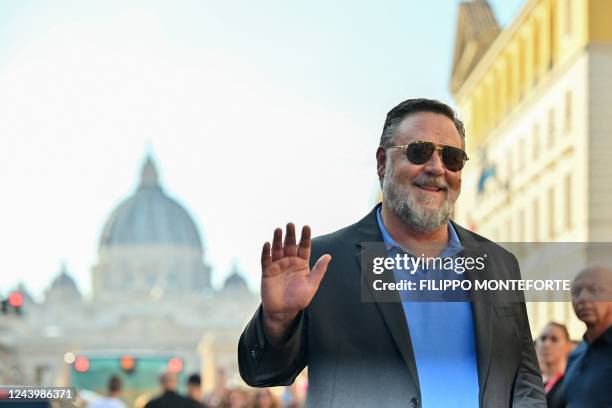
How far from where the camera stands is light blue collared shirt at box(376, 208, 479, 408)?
4.09 m

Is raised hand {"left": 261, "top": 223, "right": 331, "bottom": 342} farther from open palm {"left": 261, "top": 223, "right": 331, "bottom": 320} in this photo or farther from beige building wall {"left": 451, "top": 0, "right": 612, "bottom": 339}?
beige building wall {"left": 451, "top": 0, "right": 612, "bottom": 339}

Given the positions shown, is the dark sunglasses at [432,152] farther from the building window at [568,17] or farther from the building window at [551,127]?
the building window at [551,127]

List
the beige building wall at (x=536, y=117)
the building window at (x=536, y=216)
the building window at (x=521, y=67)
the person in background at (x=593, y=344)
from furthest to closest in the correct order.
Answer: the building window at (x=521, y=67), the building window at (x=536, y=216), the beige building wall at (x=536, y=117), the person in background at (x=593, y=344)

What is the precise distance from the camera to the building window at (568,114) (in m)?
26.3

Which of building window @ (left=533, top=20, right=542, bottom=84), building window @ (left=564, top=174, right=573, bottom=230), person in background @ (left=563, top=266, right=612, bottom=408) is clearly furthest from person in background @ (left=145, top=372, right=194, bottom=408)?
building window @ (left=533, top=20, right=542, bottom=84)

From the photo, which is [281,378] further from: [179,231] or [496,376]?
[179,231]

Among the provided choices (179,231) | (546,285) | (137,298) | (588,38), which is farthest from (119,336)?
(546,285)

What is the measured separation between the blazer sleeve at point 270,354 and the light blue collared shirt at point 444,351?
259mm

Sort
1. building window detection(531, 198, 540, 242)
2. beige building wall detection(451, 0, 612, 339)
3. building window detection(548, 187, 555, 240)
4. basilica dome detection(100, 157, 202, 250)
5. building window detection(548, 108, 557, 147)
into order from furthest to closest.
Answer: basilica dome detection(100, 157, 202, 250) → building window detection(548, 108, 557, 147) → building window detection(531, 198, 540, 242) → building window detection(548, 187, 555, 240) → beige building wall detection(451, 0, 612, 339)

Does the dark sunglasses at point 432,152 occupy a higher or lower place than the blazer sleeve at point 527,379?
higher

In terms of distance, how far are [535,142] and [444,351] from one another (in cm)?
2639

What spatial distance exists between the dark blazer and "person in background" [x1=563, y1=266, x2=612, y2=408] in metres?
1.12

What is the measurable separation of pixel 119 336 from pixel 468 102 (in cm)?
11903

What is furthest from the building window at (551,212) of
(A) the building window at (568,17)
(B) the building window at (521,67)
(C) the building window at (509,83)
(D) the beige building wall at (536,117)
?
(C) the building window at (509,83)
